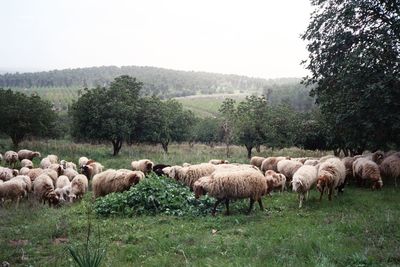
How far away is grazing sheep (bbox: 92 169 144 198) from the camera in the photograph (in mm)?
16578

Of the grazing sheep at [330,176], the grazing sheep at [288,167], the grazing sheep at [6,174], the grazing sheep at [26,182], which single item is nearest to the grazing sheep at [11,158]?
the grazing sheep at [6,174]

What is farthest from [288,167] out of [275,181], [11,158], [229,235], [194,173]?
[11,158]

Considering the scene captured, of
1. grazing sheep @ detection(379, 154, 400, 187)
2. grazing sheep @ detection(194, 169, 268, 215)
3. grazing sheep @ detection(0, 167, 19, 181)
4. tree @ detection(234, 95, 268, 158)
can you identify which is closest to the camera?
grazing sheep @ detection(194, 169, 268, 215)

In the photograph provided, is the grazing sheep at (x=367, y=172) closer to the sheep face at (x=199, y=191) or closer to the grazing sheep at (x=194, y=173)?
the grazing sheep at (x=194, y=173)

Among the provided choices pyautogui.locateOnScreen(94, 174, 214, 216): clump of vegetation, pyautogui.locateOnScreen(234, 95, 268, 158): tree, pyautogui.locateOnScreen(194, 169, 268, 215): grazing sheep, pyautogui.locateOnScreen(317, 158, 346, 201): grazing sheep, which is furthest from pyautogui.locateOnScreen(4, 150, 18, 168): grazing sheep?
pyautogui.locateOnScreen(317, 158, 346, 201): grazing sheep

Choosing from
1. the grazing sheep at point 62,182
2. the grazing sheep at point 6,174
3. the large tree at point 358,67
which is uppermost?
the large tree at point 358,67

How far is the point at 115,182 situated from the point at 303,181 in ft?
25.2

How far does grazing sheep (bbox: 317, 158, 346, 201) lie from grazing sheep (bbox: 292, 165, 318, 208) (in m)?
0.32

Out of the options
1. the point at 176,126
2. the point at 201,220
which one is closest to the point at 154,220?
the point at 201,220

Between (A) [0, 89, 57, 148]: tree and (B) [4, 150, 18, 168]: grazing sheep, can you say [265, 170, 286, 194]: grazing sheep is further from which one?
(A) [0, 89, 57, 148]: tree

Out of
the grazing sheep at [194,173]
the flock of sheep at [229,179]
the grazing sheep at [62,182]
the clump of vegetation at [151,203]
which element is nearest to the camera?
the flock of sheep at [229,179]

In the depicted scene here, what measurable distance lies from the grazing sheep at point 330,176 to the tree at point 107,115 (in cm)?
2520

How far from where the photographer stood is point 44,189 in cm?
1720

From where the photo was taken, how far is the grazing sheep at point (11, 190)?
16.5m
